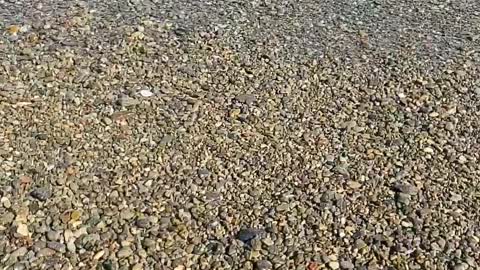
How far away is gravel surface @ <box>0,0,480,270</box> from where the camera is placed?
2871 mm

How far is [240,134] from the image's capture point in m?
3.50

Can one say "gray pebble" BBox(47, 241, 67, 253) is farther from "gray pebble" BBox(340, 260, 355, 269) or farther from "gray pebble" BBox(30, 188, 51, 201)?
"gray pebble" BBox(340, 260, 355, 269)

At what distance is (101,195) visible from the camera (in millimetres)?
3090

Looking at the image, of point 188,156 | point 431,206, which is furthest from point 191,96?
point 431,206

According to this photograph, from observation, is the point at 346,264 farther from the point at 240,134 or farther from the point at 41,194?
the point at 41,194

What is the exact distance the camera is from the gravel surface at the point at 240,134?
9.42 feet

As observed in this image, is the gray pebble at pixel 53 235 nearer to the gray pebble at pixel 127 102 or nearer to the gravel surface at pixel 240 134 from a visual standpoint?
the gravel surface at pixel 240 134

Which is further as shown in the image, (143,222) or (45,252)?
(143,222)

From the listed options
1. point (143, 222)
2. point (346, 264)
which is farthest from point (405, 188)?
point (143, 222)

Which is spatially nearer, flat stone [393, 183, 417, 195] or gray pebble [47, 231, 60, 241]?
gray pebble [47, 231, 60, 241]

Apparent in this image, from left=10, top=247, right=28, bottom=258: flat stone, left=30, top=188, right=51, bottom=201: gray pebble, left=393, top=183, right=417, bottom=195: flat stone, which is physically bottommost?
left=30, top=188, right=51, bottom=201: gray pebble

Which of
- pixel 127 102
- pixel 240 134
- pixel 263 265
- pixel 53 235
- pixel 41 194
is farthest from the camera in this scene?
pixel 127 102

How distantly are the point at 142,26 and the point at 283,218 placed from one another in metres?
1.85

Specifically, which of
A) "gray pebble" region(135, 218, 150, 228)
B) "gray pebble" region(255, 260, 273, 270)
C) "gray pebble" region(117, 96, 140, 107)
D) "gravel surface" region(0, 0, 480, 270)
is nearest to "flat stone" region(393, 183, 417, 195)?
"gravel surface" region(0, 0, 480, 270)
